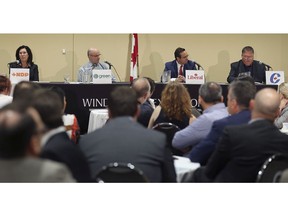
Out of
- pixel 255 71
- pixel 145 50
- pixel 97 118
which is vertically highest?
pixel 145 50

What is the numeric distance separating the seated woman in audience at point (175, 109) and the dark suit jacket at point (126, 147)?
1839 mm

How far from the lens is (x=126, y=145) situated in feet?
9.73

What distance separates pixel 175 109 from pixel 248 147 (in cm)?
176

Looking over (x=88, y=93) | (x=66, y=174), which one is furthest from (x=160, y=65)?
(x=66, y=174)

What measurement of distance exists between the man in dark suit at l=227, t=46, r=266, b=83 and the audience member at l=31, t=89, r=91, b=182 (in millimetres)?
6275

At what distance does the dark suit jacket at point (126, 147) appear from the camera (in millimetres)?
2969

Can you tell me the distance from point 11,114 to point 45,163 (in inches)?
10.8

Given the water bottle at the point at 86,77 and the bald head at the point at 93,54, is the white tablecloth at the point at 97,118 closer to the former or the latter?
the water bottle at the point at 86,77

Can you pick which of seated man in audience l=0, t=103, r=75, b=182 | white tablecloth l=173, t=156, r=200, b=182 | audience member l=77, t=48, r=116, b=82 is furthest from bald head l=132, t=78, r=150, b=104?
audience member l=77, t=48, r=116, b=82

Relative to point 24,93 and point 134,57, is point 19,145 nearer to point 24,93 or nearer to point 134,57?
point 24,93

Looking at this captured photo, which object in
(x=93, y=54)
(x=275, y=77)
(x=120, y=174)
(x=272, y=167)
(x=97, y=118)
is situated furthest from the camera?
(x=93, y=54)

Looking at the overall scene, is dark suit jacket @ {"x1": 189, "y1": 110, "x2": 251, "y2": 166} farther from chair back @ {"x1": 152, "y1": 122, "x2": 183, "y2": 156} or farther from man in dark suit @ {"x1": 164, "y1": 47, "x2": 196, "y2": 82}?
man in dark suit @ {"x1": 164, "y1": 47, "x2": 196, "y2": 82}

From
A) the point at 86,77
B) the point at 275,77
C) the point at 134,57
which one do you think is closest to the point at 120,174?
the point at 86,77

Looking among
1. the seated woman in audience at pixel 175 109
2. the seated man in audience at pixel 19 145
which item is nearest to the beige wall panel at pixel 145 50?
the seated woman in audience at pixel 175 109
